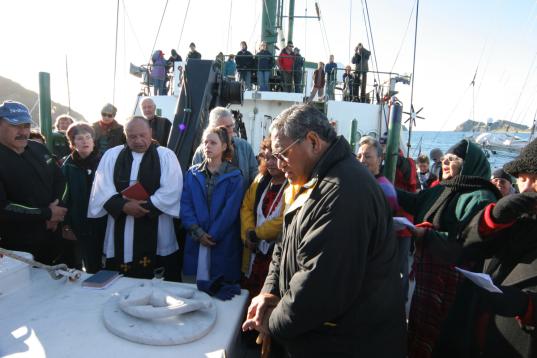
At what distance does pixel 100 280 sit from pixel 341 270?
1347 mm

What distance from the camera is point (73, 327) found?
1555 millimetres

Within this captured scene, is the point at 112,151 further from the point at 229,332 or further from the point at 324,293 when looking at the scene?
the point at 324,293

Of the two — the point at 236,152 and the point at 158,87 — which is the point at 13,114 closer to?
the point at 236,152

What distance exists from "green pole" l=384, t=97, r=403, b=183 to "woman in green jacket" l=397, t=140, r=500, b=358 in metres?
0.67

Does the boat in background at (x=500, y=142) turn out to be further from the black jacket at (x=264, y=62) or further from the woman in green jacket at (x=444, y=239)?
the woman in green jacket at (x=444, y=239)

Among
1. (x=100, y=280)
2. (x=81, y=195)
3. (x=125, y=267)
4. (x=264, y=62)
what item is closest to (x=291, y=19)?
(x=264, y=62)

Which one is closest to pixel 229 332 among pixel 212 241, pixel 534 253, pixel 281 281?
pixel 281 281

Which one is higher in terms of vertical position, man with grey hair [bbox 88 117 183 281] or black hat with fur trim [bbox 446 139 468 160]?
black hat with fur trim [bbox 446 139 468 160]

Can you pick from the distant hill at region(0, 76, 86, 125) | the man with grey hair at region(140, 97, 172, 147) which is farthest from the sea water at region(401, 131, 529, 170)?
the distant hill at region(0, 76, 86, 125)

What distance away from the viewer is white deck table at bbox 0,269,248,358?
55.5 inches

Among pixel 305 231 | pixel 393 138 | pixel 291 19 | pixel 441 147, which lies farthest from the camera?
pixel 441 147

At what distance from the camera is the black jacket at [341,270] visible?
4.22 feet

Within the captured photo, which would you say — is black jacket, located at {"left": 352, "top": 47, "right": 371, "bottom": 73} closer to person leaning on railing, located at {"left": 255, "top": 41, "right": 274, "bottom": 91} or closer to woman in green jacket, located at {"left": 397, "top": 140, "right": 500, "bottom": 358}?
person leaning on railing, located at {"left": 255, "top": 41, "right": 274, "bottom": 91}

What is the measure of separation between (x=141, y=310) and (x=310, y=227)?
2.65 ft
